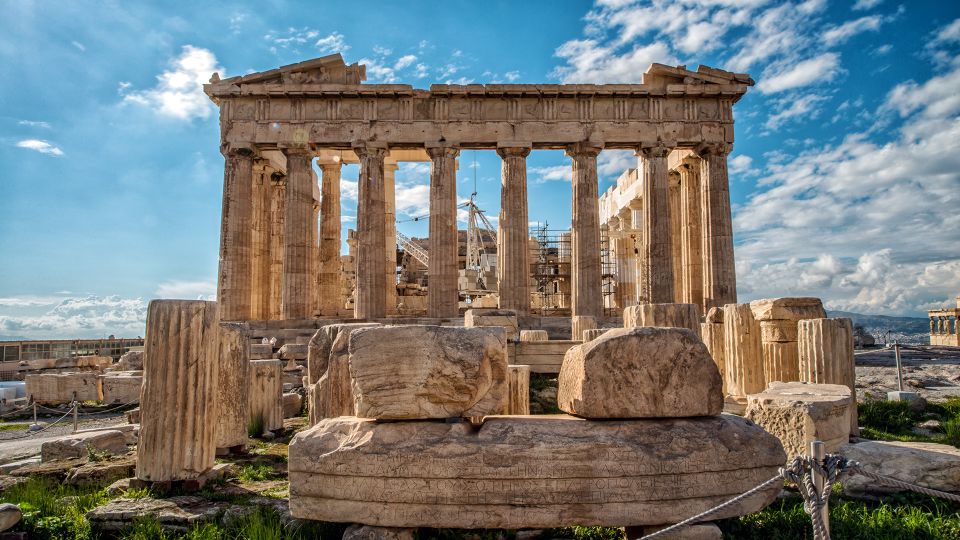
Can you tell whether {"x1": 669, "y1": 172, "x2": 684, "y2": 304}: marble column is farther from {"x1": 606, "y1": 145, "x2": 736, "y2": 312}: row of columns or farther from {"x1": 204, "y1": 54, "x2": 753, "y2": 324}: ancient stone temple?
{"x1": 204, "y1": 54, "x2": 753, "y2": 324}: ancient stone temple

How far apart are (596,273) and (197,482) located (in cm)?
1722

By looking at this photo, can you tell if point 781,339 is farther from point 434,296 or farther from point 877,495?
point 434,296

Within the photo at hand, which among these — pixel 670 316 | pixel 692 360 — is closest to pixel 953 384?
pixel 670 316

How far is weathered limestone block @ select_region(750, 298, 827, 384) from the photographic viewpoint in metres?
9.57

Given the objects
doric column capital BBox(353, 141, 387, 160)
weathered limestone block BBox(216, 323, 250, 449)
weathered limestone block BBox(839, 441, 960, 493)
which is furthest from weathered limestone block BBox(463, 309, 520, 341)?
doric column capital BBox(353, 141, 387, 160)

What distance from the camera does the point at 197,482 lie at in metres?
5.80

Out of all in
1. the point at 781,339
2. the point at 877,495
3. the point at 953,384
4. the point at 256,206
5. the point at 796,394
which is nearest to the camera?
the point at 877,495

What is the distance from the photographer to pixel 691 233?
2372 cm

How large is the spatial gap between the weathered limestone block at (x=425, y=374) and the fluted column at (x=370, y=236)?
17097mm

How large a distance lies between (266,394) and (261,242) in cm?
1540

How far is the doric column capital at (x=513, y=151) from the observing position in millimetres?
21516

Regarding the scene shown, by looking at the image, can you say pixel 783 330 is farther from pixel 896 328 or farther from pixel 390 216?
pixel 896 328

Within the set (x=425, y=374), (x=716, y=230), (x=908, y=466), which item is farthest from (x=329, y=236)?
(x=908, y=466)

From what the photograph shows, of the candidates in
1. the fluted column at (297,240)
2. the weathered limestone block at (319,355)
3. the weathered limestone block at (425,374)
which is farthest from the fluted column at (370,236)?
the weathered limestone block at (425,374)
